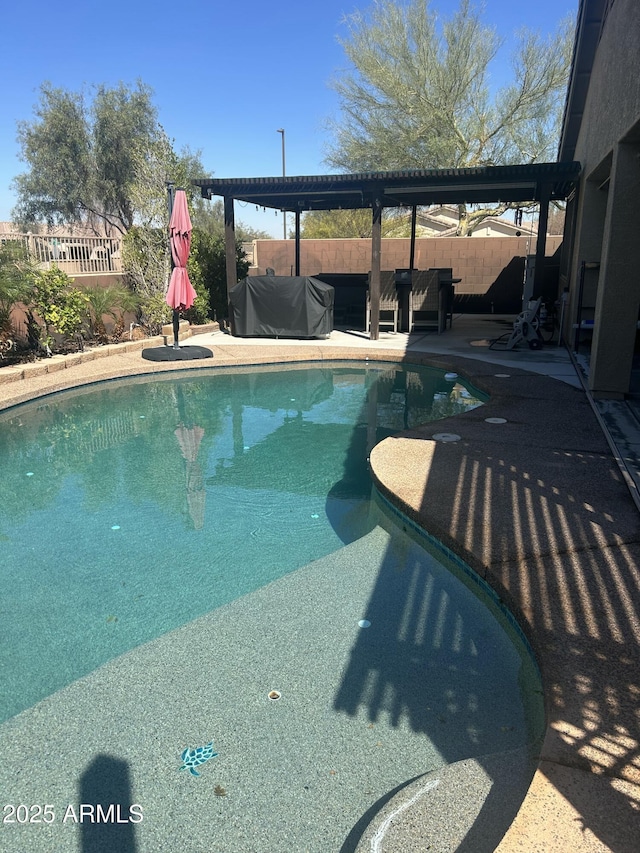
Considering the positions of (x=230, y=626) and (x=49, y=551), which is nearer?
(x=230, y=626)

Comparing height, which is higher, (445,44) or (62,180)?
(445,44)

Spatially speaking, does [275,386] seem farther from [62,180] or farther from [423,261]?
[62,180]

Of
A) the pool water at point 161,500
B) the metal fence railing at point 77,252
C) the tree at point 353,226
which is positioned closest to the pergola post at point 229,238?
the metal fence railing at point 77,252

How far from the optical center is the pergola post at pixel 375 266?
1120 centimetres

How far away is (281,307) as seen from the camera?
12.1 meters

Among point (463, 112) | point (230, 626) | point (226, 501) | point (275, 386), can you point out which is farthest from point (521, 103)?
point (230, 626)

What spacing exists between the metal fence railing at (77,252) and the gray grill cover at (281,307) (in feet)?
11.1

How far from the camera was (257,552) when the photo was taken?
156 inches

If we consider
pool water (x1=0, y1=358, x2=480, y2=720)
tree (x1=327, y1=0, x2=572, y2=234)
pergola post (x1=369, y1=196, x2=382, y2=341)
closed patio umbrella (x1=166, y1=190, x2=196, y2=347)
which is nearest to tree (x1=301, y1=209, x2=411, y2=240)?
tree (x1=327, y1=0, x2=572, y2=234)

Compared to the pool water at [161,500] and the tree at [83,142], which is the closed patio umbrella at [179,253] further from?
the tree at [83,142]

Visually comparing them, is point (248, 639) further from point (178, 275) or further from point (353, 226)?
point (353, 226)

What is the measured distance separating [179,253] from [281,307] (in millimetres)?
2861

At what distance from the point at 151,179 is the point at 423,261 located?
883 cm

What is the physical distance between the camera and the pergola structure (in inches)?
406
